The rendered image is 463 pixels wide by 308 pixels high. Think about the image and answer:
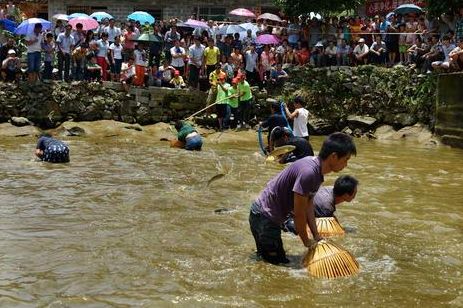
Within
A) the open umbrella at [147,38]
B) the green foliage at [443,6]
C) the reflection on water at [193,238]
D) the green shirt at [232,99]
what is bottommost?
the reflection on water at [193,238]

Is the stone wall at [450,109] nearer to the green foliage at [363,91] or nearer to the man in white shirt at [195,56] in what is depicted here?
the green foliage at [363,91]

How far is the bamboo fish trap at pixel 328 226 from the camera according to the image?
744 centimetres

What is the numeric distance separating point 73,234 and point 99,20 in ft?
55.7

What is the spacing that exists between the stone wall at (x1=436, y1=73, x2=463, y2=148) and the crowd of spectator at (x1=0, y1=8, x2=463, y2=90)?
107 cm

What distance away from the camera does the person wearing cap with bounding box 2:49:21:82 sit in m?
19.3

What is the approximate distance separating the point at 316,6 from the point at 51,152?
36.7 ft

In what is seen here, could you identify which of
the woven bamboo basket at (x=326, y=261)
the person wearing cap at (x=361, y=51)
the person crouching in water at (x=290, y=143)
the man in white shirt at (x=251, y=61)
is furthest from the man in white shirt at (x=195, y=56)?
the woven bamboo basket at (x=326, y=261)

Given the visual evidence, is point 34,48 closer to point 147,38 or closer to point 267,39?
point 147,38

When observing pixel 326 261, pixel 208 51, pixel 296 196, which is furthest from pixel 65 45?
pixel 296 196

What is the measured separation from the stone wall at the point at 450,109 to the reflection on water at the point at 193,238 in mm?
3567

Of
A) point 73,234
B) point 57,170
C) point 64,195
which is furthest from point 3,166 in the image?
point 73,234

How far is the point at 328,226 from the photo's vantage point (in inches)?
295

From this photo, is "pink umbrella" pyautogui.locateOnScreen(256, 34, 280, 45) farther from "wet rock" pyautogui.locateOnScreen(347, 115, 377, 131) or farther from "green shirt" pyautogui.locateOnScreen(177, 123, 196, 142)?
"green shirt" pyautogui.locateOnScreen(177, 123, 196, 142)

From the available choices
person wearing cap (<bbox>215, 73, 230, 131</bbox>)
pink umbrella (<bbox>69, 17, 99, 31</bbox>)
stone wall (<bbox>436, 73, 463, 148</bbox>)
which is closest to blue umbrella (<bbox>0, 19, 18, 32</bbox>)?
pink umbrella (<bbox>69, 17, 99, 31</bbox>)
